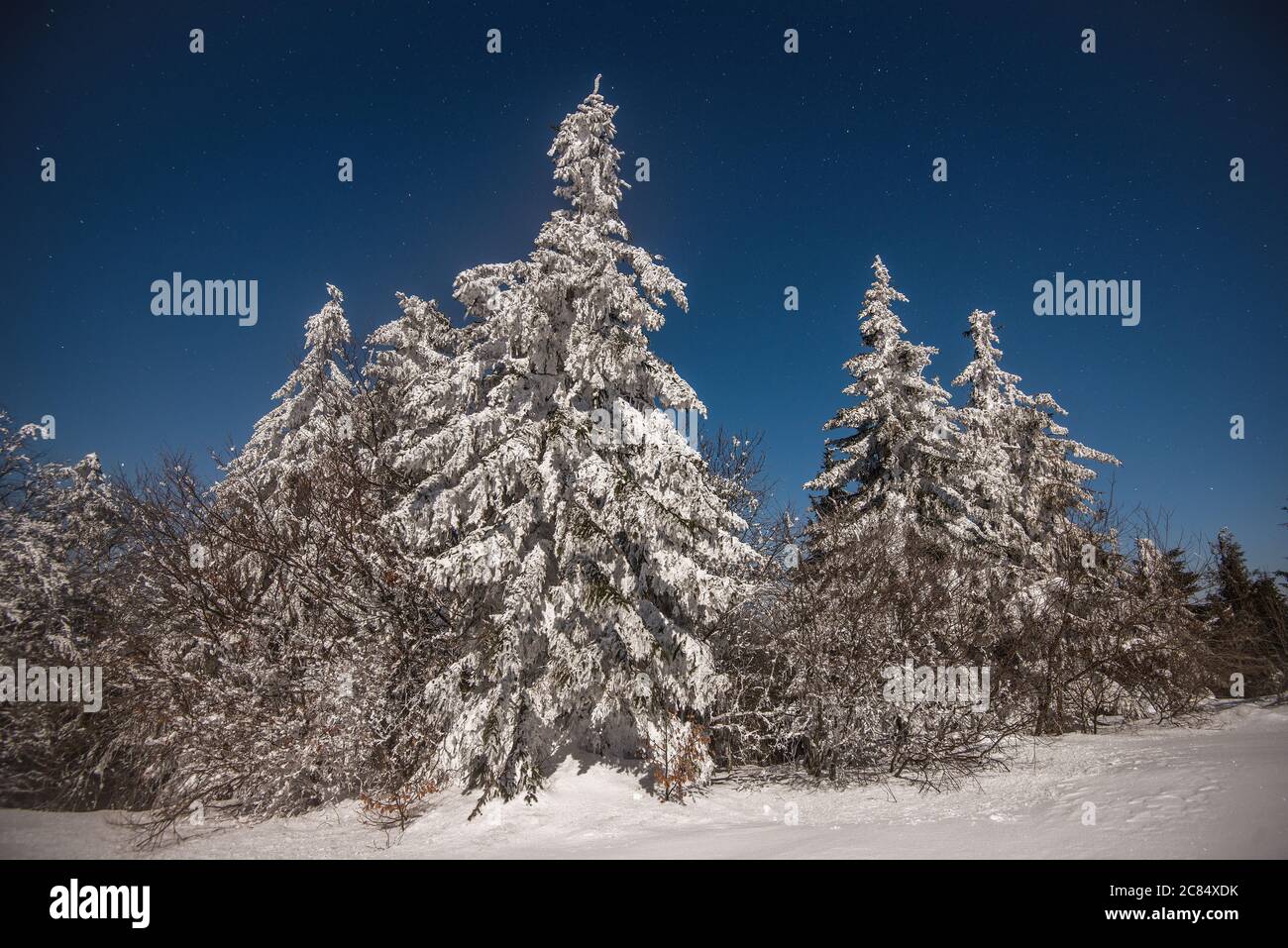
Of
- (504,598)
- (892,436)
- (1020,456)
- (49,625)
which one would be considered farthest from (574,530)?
(1020,456)

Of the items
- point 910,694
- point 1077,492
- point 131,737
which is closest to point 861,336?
point 1077,492

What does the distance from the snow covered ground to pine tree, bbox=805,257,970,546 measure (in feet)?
26.1

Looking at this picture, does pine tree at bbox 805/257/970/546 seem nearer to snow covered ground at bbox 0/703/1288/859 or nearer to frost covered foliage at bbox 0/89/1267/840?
frost covered foliage at bbox 0/89/1267/840

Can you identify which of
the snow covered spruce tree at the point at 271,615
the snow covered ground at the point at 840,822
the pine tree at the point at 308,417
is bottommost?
the snow covered ground at the point at 840,822

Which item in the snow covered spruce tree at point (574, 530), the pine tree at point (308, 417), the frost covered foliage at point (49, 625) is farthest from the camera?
the pine tree at point (308, 417)

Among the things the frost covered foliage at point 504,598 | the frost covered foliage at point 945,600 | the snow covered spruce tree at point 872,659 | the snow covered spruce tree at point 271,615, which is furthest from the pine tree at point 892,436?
the snow covered spruce tree at point 271,615

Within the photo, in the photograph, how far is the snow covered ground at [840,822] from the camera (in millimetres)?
6465

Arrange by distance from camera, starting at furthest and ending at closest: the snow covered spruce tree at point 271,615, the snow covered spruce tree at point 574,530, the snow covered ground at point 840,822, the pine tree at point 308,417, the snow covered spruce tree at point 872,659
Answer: the pine tree at point 308,417
the snow covered spruce tree at point 872,659
the snow covered spruce tree at point 271,615
the snow covered spruce tree at point 574,530
the snow covered ground at point 840,822

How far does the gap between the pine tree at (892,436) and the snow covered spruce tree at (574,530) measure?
8880 millimetres

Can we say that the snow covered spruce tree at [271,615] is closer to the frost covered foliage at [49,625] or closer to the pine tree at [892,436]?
the frost covered foliage at [49,625]

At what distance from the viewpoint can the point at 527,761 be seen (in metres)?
9.49

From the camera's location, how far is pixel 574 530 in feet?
32.3
